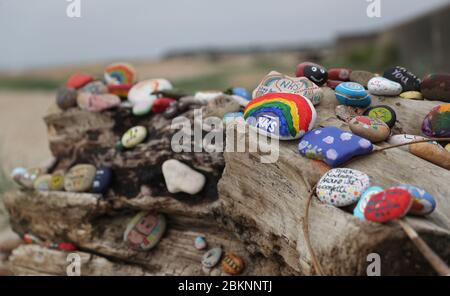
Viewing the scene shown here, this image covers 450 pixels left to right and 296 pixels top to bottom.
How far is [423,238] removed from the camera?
7.46 ft

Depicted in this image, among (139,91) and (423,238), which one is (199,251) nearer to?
(139,91)

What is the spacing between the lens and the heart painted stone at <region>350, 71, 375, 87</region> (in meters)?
3.79

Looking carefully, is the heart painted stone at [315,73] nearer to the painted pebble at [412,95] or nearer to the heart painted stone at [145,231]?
the painted pebble at [412,95]

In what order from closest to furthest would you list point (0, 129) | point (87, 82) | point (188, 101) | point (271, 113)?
point (271, 113) → point (188, 101) → point (87, 82) → point (0, 129)

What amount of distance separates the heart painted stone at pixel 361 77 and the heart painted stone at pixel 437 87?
0.40m

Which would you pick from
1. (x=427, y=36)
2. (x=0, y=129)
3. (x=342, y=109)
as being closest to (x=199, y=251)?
(x=342, y=109)

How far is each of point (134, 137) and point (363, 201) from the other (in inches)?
86.2

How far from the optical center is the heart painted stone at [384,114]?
3.26 meters

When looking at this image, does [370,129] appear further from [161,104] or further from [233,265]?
[161,104]

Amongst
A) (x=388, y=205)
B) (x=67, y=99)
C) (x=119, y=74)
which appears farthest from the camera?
(x=119, y=74)

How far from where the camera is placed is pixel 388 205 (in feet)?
7.48

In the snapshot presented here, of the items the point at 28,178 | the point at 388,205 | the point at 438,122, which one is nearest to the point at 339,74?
the point at 438,122
